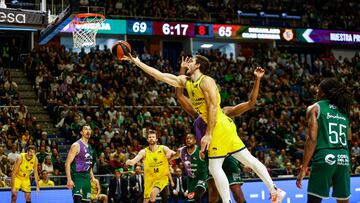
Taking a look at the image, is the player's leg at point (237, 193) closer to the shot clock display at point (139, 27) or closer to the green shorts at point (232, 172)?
the green shorts at point (232, 172)

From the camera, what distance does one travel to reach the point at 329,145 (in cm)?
602

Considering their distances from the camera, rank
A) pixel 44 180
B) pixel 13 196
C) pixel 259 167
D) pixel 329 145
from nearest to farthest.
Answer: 1. pixel 329 145
2. pixel 259 167
3. pixel 13 196
4. pixel 44 180

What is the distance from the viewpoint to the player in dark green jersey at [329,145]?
5895mm

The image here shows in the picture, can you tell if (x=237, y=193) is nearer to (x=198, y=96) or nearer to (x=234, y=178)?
(x=234, y=178)

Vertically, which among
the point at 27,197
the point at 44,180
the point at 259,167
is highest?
the point at 259,167

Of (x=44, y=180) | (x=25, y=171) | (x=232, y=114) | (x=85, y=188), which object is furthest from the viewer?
(x=44, y=180)

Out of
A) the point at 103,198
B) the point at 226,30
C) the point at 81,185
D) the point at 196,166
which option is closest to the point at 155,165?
the point at 196,166

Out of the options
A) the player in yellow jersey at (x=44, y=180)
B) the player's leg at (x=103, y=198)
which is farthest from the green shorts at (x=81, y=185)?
the player in yellow jersey at (x=44, y=180)

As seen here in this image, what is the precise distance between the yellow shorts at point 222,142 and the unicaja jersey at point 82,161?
399 centimetres

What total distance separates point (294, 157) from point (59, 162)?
9.85 m

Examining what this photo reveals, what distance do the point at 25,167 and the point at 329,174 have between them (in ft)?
35.2

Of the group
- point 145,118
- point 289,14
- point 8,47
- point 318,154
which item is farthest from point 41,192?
point 289,14

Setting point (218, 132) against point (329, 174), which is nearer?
point (329, 174)

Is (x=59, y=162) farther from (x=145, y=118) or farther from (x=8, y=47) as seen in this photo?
(x=8, y=47)
